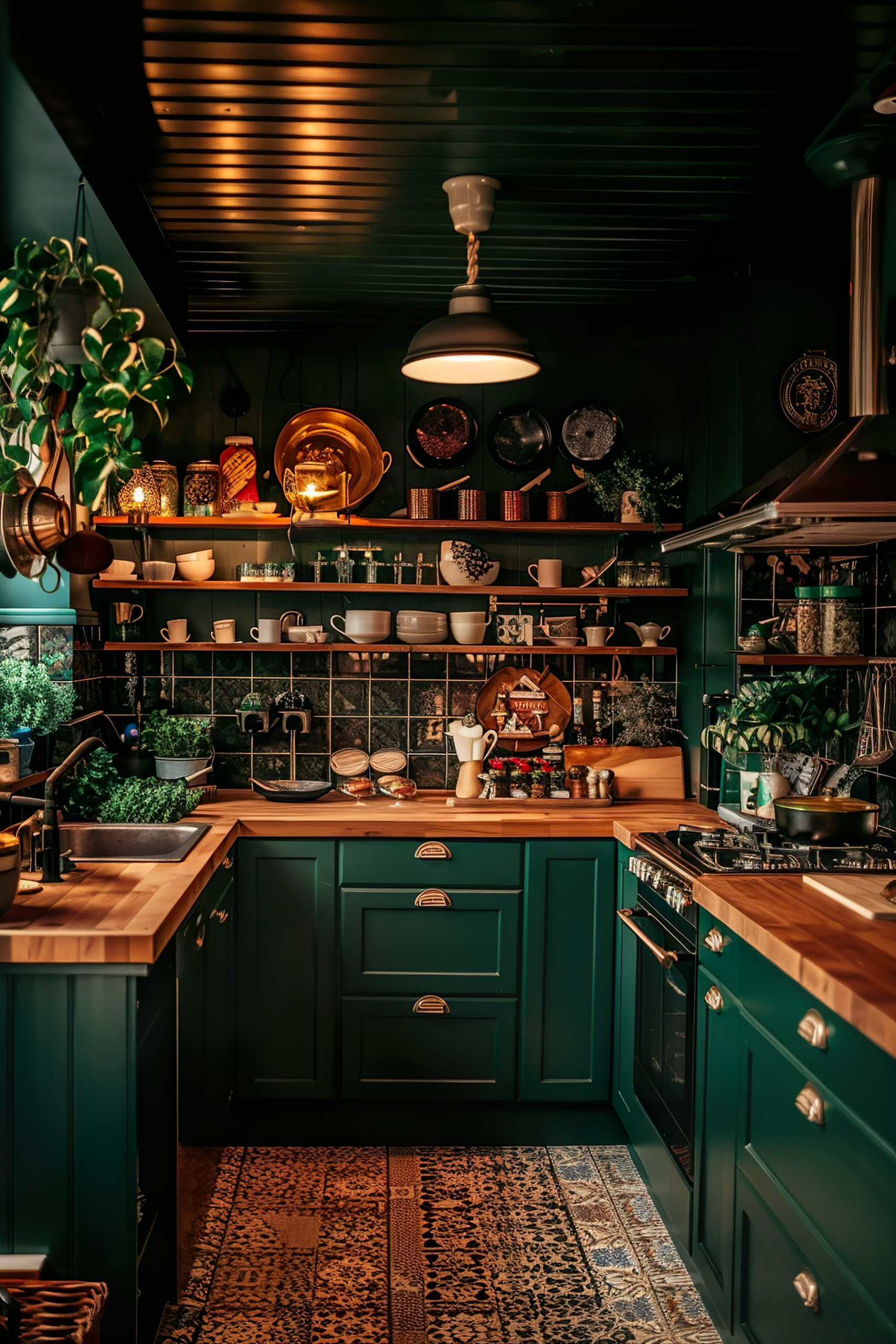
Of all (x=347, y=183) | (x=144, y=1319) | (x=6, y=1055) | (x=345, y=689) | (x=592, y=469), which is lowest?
(x=144, y=1319)

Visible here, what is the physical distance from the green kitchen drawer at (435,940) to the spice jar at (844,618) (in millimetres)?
1287

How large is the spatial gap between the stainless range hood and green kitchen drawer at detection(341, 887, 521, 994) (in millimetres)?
1342

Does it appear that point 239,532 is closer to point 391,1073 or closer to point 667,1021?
point 391,1073

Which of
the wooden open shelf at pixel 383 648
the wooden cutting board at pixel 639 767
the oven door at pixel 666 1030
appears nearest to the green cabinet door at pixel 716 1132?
the oven door at pixel 666 1030

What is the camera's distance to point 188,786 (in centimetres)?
355

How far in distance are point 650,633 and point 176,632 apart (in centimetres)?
181

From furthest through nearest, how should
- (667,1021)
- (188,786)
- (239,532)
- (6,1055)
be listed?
(239,532) → (188,786) → (667,1021) → (6,1055)

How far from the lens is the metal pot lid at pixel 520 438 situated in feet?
12.9

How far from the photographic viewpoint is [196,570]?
3.79m

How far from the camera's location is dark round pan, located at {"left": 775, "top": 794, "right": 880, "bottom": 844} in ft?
8.54

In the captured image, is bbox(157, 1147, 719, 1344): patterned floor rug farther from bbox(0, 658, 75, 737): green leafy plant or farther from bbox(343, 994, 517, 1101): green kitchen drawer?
bbox(0, 658, 75, 737): green leafy plant

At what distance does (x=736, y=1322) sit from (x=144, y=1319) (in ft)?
3.99

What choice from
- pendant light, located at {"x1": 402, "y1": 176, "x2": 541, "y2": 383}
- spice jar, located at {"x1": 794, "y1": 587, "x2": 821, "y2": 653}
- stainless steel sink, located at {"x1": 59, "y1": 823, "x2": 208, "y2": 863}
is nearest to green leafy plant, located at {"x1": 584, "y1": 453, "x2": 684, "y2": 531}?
spice jar, located at {"x1": 794, "y1": 587, "x2": 821, "y2": 653}

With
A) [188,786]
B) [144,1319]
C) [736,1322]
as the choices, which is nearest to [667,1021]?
[736,1322]
